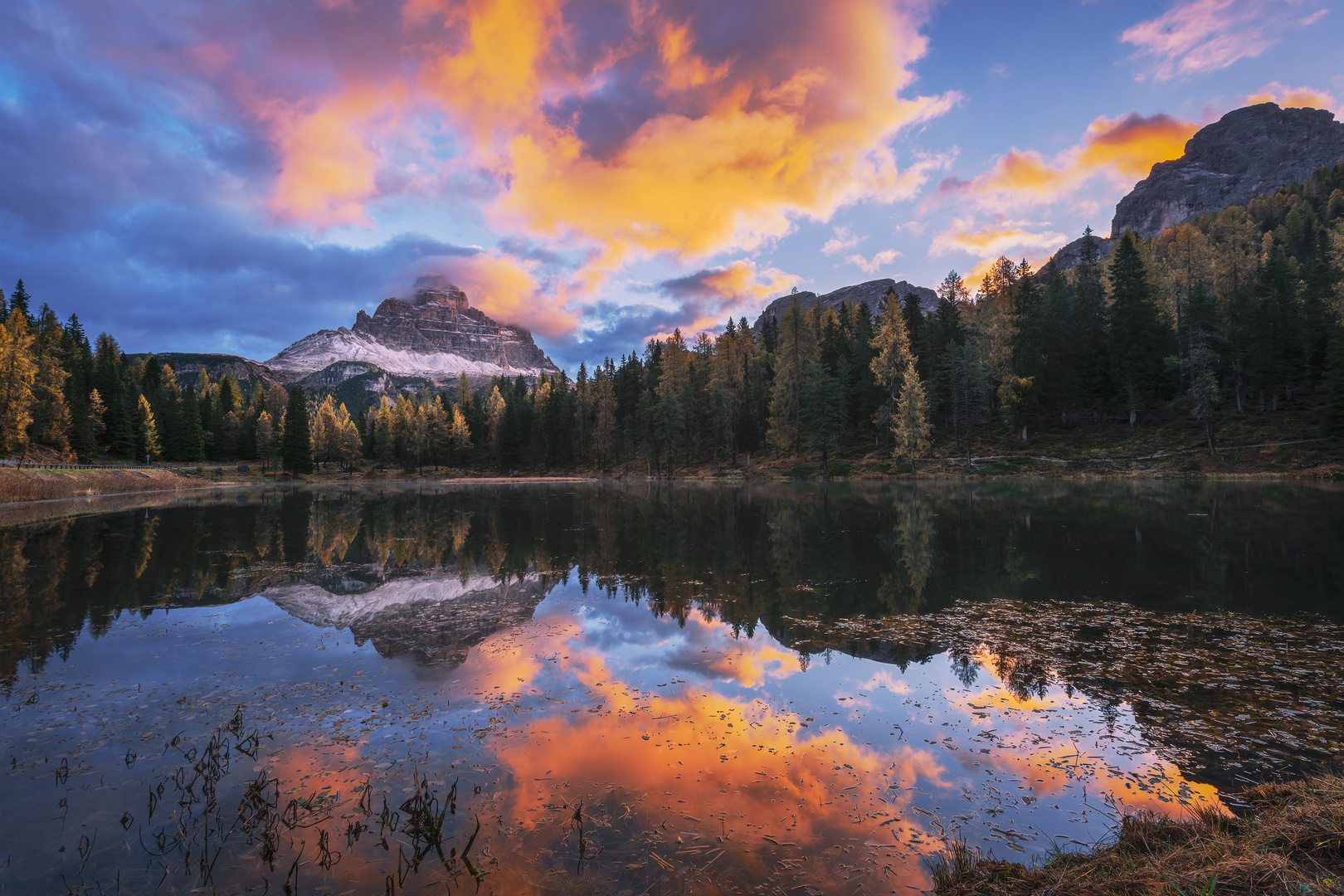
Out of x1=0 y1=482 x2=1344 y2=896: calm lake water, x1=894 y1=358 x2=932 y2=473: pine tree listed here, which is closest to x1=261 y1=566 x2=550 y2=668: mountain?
x1=0 y1=482 x2=1344 y2=896: calm lake water

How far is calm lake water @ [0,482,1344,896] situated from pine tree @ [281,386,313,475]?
317 feet

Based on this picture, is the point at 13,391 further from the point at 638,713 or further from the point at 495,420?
the point at 638,713

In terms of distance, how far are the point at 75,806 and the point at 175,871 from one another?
7.84 ft

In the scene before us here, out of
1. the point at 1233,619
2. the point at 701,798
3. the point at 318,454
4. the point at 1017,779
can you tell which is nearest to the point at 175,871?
the point at 701,798

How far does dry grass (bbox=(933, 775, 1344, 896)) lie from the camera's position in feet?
14.1

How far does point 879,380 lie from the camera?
72312mm

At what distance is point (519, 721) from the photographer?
9023 millimetres

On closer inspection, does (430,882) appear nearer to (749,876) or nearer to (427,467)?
(749,876)

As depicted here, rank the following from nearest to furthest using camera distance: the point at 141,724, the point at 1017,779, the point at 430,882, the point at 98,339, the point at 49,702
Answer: the point at 430,882 < the point at 1017,779 < the point at 141,724 < the point at 49,702 < the point at 98,339

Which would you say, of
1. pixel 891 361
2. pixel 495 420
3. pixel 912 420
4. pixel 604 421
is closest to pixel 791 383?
pixel 891 361

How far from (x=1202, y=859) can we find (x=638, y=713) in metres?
6.95

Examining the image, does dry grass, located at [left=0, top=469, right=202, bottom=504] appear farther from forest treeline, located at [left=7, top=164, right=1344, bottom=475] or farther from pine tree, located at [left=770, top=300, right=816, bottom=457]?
pine tree, located at [left=770, top=300, right=816, bottom=457]

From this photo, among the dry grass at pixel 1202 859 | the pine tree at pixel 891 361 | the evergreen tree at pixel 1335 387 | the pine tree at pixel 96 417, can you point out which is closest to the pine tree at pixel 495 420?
the pine tree at pixel 96 417

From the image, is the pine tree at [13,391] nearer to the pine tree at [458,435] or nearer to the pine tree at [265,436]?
the pine tree at [265,436]
